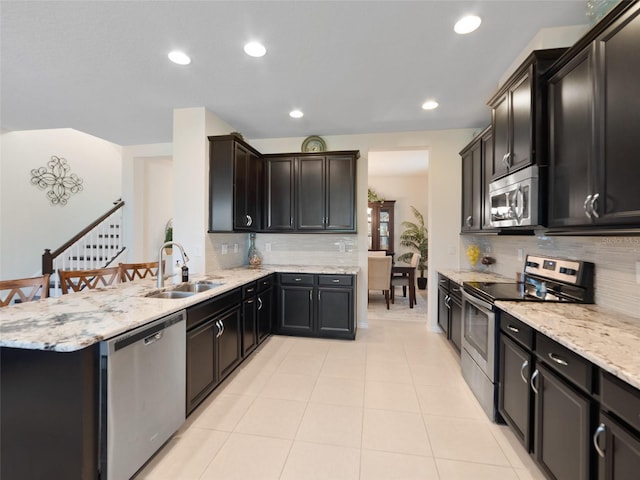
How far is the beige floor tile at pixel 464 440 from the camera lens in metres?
1.77

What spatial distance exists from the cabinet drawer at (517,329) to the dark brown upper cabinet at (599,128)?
0.64 metres

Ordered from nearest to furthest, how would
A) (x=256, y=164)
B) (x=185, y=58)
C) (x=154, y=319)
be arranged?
(x=154, y=319), (x=185, y=58), (x=256, y=164)

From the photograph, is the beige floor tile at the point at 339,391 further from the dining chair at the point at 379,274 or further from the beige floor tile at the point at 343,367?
the dining chair at the point at 379,274

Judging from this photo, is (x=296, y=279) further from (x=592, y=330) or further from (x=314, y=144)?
(x=592, y=330)

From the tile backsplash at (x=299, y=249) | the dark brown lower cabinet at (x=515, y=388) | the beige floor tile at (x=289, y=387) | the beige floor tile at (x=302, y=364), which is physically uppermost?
the tile backsplash at (x=299, y=249)

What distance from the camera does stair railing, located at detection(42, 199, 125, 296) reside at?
4.89m

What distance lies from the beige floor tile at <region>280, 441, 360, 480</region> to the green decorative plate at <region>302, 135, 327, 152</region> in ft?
11.7

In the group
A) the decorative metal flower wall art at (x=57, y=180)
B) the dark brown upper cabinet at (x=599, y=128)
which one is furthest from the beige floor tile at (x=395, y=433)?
the decorative metal flower wall art at (x=57, y=180)

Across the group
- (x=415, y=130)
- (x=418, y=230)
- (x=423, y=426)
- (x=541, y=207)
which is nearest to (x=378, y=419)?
(x=423, y=426)

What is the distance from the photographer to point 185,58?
2.38 meters

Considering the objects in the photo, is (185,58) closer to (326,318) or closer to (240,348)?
(240,348)

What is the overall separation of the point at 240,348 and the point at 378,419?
1.44m

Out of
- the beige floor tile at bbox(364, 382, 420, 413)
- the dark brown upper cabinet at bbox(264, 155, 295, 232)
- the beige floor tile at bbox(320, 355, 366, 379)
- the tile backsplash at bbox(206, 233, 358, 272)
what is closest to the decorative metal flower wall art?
the tile backsplash at bbox(206, 233, 358, 272)

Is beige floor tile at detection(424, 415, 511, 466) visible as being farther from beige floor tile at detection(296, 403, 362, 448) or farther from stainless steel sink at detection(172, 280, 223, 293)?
stainless steel sink at detection(172, 280, 223, 293)
